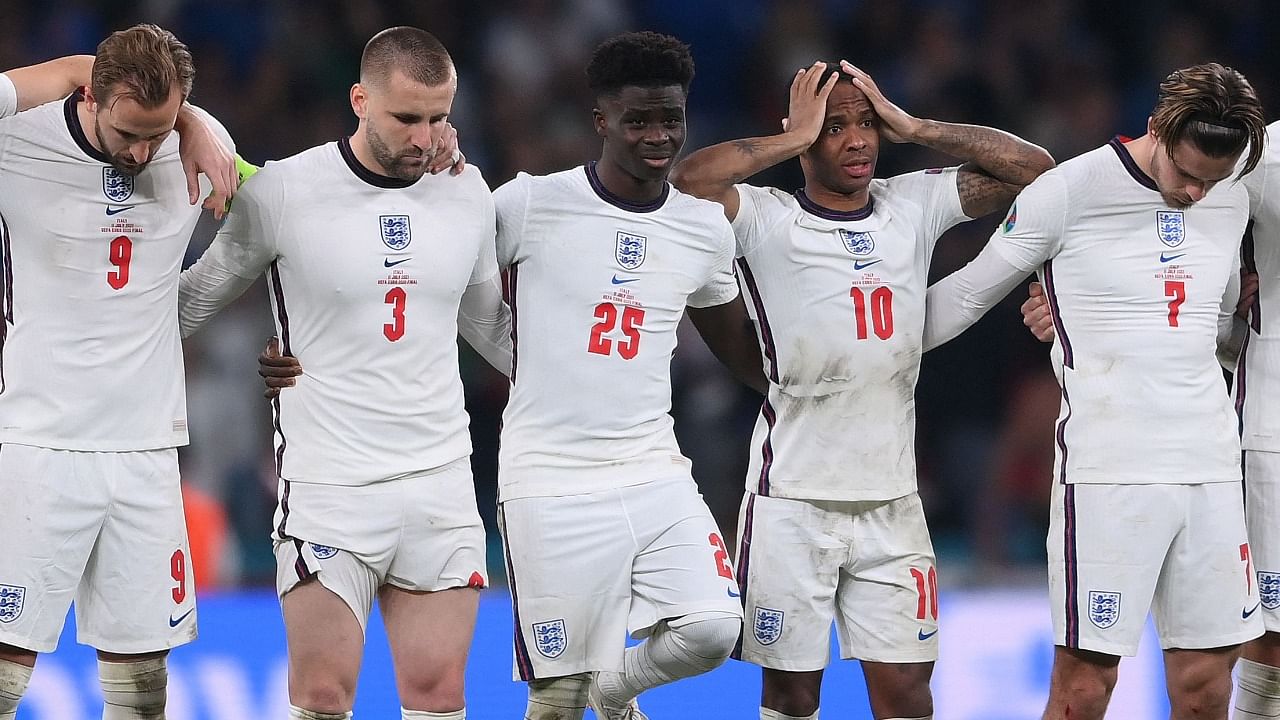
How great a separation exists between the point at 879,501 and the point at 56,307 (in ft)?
8.04

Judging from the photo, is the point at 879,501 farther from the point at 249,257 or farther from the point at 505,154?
the point at 505,154

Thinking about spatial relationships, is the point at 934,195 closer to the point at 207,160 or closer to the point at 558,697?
the point at 558,697

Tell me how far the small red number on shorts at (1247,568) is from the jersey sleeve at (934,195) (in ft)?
4.32

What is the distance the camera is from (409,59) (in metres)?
4.45

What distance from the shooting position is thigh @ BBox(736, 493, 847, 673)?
4996 mm

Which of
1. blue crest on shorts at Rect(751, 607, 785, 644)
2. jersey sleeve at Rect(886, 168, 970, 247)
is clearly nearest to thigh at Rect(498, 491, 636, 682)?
blue crest on shorts at Rect(751, 607, 785, 644)

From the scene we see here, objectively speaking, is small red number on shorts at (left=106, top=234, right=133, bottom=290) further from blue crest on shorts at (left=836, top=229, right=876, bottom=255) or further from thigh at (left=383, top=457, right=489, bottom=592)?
blue crest on shorts at (left=836, top=229, right=876, bottom=255)

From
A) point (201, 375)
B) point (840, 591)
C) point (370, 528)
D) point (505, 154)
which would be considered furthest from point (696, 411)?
point (370, 528)

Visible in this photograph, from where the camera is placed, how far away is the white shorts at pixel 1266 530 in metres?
5.04

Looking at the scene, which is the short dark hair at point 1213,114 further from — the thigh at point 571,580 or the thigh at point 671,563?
the thigh at point 571,580

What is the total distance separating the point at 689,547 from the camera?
4676 mm

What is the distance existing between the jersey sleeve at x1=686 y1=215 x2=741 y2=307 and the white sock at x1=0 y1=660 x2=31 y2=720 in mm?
2165

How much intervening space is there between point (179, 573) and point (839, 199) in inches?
89.5

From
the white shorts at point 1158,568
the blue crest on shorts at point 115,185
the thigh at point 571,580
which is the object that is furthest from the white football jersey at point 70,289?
the white shorts at point 1158,568
